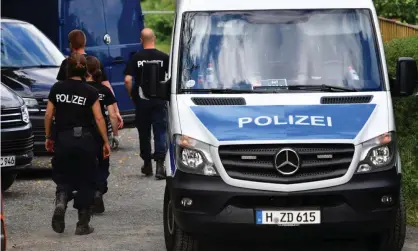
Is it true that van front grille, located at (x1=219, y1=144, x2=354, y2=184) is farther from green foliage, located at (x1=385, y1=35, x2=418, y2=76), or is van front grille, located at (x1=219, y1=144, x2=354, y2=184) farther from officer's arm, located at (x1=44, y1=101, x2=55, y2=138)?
green foliage, located at (x1=385, y1=35, x2=418, y2=76)

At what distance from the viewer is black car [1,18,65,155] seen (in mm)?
16469

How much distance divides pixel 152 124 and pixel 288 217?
6.20 meters

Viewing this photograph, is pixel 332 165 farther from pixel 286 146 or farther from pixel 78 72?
pixel 78 72

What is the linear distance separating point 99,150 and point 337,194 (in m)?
2.94

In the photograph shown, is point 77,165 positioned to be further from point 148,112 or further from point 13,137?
point 148,112

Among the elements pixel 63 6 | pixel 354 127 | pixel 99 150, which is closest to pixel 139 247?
pixel 99 150

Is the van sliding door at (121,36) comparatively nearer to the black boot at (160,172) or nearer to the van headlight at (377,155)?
the black boot at (160,172)

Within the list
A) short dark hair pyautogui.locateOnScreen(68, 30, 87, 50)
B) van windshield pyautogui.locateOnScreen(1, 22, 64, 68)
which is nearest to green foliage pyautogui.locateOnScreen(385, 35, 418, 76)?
short dark hair pyautogui.locateOnScreen(68, 30, 87, 50)

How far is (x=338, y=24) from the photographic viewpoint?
10969 millimetres

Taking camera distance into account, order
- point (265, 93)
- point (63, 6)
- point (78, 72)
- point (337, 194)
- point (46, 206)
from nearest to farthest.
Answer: point (337, 194)
point (265, 93)
point (78, 72)
point (46, 206)
point (63, 6)

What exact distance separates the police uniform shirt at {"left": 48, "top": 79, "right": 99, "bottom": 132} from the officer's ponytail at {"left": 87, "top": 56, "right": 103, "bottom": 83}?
1.08 meters

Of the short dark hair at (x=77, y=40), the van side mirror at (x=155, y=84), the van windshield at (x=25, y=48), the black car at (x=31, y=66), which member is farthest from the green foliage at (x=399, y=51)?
the van windshield at (x=25, y=48)

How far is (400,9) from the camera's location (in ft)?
77.6

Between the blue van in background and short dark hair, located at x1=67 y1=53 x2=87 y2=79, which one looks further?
the blue van in background
